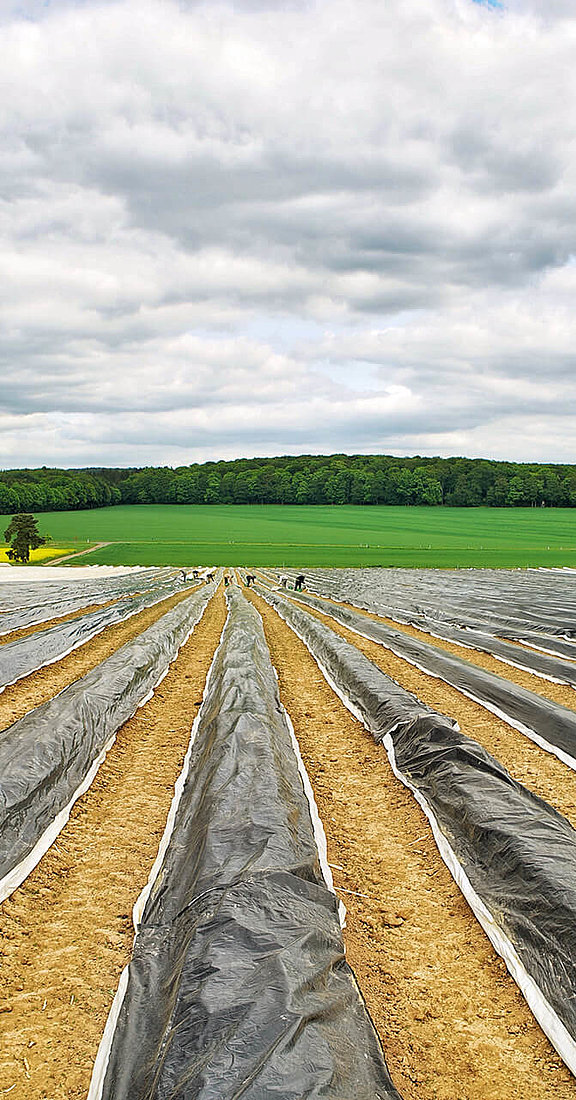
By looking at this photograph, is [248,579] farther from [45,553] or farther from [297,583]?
[45,553]

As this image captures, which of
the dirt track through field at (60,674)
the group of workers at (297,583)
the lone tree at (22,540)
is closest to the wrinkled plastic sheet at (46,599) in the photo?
the dirt track through field at (60,674)

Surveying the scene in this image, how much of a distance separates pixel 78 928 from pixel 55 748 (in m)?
2.18

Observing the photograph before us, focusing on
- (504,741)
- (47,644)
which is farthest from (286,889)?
(47,644)

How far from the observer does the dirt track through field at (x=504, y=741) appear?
595 cm

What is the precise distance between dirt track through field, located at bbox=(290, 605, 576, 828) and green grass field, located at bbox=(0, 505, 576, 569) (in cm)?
3112

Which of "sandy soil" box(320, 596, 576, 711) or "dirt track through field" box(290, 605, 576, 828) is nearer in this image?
"dirt track through field" box(290, 605, 576, 828)

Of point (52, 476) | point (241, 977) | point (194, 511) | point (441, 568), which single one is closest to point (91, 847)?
point (241, 977)

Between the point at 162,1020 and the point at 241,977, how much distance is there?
0.51 meters

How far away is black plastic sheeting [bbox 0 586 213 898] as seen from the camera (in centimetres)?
480

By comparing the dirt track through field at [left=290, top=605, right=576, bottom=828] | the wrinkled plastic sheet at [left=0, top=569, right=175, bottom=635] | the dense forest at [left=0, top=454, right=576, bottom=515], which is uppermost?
the dense forest at [left=0, top=454, right=576, bottom=515]

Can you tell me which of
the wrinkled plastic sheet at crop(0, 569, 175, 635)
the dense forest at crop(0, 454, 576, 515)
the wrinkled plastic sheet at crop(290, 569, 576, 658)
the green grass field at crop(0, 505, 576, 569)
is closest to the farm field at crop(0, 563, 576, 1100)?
the wrinkled plastic sheet at crop(290, 569, 576, 658)

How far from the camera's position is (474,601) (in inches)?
792

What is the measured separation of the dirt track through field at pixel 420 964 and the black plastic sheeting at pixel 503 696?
2.02 metres

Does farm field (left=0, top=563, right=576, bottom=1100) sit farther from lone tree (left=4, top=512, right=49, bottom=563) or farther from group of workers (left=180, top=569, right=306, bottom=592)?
lone tree (left=4, top=512, right=49, bottom=563)
